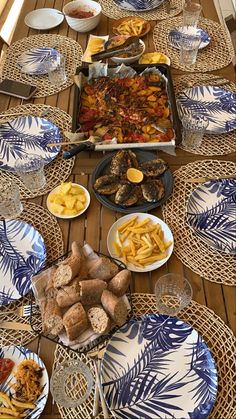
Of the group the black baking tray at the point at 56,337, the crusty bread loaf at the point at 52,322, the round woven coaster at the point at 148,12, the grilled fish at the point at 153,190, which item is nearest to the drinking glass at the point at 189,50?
the round woven coaster at the point at 148,12

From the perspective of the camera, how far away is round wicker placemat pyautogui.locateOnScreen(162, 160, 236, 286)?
3.77ft

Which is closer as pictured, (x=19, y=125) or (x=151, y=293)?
(x=151, y=293)

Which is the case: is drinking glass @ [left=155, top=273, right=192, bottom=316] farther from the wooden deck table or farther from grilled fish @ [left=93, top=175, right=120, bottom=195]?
grilled fish @ [left=93, top=175, right=120, bottom=195]

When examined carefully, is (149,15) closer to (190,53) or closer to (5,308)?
(190,53)

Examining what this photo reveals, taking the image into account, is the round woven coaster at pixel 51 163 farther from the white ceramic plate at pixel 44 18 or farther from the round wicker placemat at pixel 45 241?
the white ceramic plate at pixel 44 18

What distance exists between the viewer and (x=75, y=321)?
952 mm

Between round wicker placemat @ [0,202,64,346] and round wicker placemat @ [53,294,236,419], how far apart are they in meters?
0.11

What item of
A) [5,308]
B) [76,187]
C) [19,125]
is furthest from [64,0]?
[5,308]

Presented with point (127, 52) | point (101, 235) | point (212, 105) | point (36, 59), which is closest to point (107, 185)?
point (101, 235)

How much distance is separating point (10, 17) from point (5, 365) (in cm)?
326

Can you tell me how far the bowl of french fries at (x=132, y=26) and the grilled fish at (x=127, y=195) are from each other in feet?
3.37

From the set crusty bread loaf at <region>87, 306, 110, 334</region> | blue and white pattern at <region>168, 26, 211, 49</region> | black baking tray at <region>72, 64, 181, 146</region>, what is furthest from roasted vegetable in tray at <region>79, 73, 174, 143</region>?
crusty bread loaf at <region>87, 306, 110, 334</region>

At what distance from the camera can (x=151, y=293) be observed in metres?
1.11

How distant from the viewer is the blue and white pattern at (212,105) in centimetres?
157
